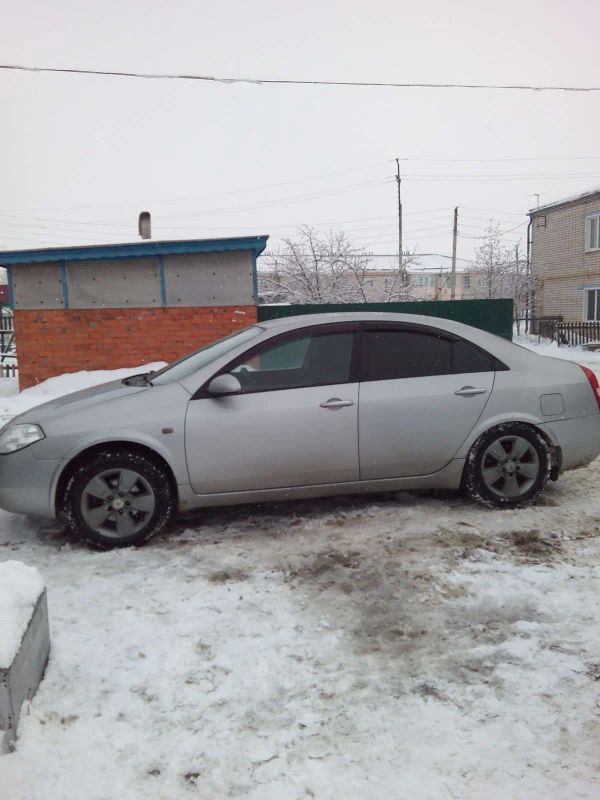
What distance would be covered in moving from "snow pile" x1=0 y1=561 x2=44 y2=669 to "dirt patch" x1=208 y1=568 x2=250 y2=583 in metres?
1.07

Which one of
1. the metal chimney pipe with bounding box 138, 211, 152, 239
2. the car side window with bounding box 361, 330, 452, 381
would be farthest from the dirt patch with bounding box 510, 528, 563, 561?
the metal chimney pipe with bounding box 138, 211, 152, 239

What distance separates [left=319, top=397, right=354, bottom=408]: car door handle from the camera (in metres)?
4.29

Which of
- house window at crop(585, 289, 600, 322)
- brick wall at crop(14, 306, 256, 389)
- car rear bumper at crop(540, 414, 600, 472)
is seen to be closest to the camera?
car rear bumper at crop(540, 414, 600, 472)

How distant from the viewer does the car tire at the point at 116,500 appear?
3988 millimetres

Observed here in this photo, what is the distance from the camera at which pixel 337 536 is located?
13.8ft

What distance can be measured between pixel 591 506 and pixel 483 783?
3.20 metres

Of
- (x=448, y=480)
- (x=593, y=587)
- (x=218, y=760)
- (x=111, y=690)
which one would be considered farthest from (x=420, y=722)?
(x=448, y=480)

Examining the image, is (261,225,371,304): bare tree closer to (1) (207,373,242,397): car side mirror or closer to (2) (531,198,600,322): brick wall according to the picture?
(2) (531,198,600,322): brick wall

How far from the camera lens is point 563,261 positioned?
29.6m

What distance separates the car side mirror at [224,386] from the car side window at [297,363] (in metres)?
0.17

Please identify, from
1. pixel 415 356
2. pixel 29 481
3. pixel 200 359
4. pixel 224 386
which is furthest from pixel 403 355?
pixel 29 481

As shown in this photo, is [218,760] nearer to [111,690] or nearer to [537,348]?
[111,690]

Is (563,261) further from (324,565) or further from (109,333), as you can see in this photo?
(324,565)

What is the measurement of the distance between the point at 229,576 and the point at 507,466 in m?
2.22
